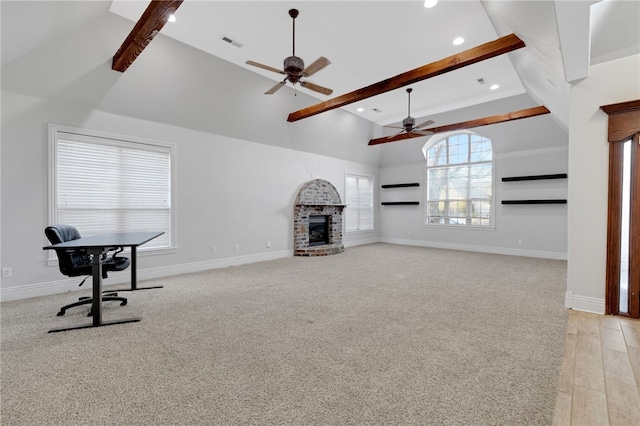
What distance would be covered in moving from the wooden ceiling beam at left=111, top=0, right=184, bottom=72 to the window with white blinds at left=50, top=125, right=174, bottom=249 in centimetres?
121

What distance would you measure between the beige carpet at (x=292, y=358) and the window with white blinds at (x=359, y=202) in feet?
16.0

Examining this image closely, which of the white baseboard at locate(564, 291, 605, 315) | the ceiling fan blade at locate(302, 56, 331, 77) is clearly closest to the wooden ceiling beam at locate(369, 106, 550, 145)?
the ceiling fan blade at locate(302, 56, 331, 77)

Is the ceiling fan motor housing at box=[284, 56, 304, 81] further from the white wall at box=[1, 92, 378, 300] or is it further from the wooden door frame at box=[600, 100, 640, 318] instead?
the wooden door frame at box=[600, 100, 640, 318]

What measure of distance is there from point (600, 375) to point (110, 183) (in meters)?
5.94

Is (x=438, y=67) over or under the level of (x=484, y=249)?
over

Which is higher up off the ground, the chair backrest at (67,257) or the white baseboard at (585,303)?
the chair backrest at (67,257)

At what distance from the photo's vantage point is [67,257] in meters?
2.87

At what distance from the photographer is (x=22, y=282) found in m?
3.60

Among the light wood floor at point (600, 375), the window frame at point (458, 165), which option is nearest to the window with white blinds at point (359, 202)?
the window frame at point (458, 165)

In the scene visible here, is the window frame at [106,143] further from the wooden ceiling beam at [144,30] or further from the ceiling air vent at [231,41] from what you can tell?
the ceiling air vent at [231,41]

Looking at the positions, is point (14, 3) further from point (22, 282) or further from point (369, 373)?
point (369, 373)

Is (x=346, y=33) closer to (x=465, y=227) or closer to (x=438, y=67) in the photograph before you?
(x=438, y=67)

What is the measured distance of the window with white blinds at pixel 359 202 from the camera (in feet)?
28.6

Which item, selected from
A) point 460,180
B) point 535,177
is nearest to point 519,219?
point 535,177
